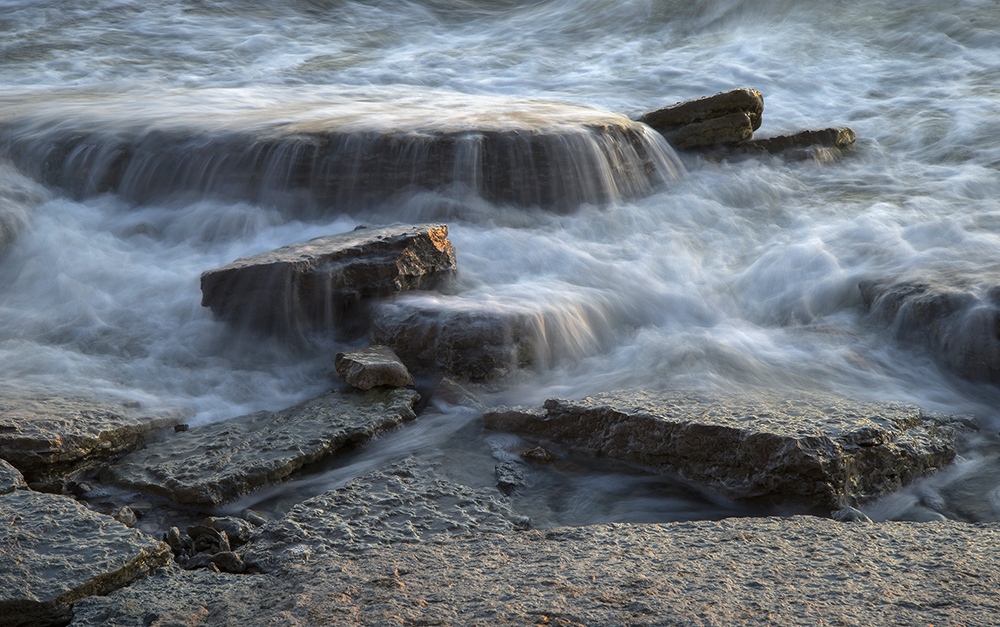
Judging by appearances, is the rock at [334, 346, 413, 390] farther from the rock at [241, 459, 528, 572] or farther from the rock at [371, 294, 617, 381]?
the rock at [241, 459, 528, 572]

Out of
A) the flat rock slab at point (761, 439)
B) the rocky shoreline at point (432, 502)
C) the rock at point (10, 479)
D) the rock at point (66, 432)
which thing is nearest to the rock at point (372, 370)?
the rocky shoreline at point (432, 502)

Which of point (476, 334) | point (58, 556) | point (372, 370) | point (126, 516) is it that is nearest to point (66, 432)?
point (126, 516)

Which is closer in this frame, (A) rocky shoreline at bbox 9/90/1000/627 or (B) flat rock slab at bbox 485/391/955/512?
(A) rocky shoreline at bbox 9/90/1000/627

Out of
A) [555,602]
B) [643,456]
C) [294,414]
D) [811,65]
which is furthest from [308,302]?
[811,65]

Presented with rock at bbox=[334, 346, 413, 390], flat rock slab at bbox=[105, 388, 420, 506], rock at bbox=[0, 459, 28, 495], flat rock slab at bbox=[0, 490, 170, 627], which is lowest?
flat rock slab at bbox=[105, 388, 420, 506]

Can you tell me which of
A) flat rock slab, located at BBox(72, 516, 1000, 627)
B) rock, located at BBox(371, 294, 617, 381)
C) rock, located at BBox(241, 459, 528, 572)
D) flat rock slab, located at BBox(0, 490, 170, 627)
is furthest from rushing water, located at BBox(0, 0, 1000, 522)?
flat rock slab, located at BBox(0, 490, 170, 627)

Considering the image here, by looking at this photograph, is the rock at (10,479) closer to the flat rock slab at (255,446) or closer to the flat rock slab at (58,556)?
the flat rock slab at (58,556)

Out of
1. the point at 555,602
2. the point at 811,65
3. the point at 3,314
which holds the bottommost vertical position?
the point at 3,314

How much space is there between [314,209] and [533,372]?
2306mm

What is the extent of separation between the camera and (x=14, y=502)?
8.48 feet

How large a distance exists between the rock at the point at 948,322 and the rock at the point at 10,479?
142 inches

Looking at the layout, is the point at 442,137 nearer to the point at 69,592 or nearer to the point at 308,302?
the point at 308,302

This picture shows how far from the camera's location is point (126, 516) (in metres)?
2.82

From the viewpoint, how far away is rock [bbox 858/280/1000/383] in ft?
12.9
